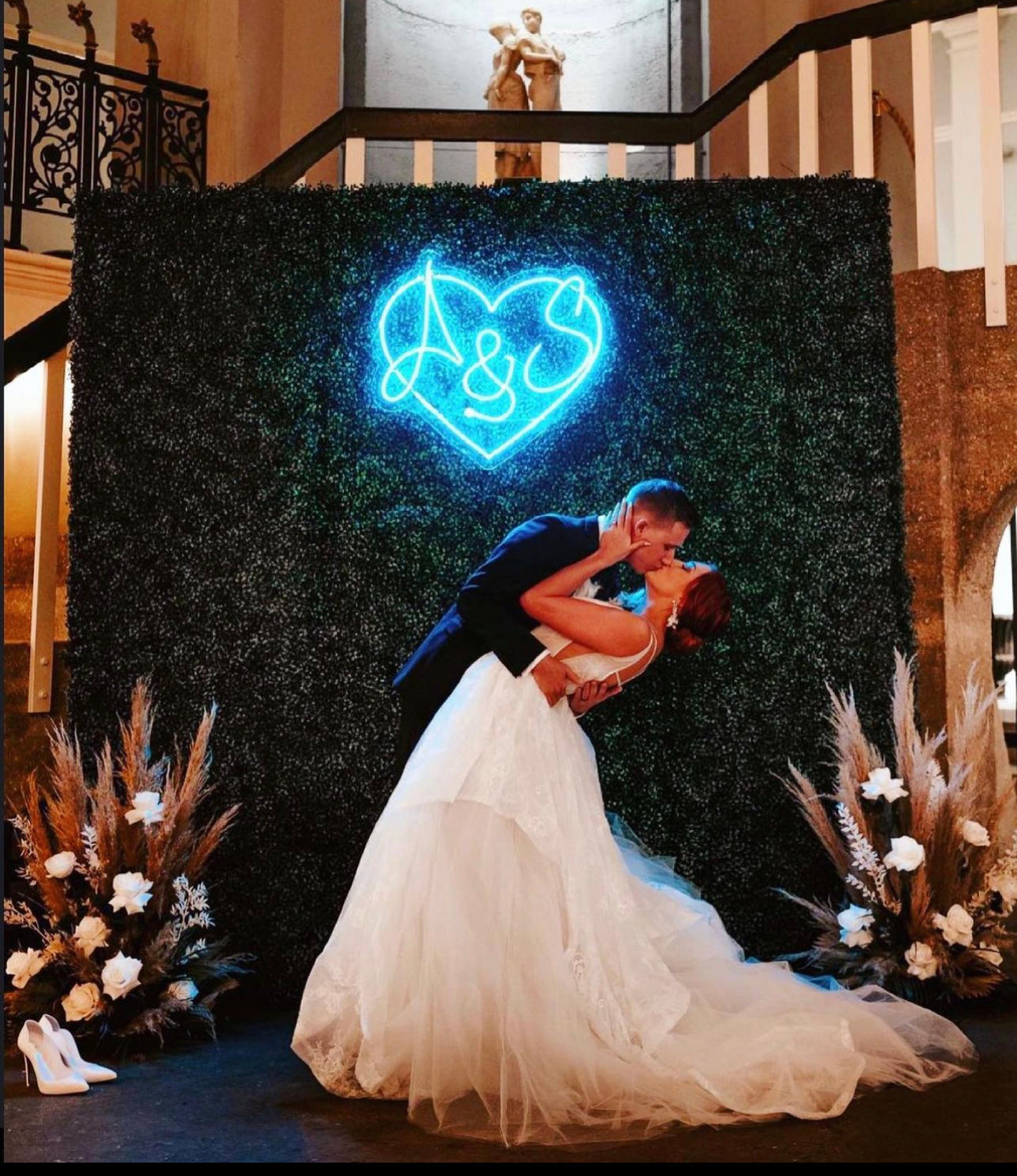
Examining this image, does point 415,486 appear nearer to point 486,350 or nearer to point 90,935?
point 486,350

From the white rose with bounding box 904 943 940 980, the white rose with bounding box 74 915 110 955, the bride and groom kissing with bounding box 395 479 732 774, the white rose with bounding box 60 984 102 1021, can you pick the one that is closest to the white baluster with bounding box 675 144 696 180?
the bride and groom kissing with bounding box 395 479 732 774

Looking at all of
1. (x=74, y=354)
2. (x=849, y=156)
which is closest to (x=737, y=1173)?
(x=74, y=354)

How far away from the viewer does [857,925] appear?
12.0ft

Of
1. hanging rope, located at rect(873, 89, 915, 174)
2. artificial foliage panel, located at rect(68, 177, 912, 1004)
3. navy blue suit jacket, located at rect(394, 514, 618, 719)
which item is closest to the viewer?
navy blue suit jacket, located at rect(394, 514, 618, 719)

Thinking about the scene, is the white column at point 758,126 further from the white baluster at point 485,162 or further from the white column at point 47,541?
the white column at point 47,541

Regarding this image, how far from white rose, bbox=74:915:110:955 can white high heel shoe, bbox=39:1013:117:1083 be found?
0.26 meters

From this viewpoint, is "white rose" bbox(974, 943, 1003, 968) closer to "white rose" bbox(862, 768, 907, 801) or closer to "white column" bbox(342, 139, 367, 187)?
"white rose" bbox(862, 768, 907, 801)

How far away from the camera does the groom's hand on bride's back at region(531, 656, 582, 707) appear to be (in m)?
3.22

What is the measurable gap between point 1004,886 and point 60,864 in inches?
112

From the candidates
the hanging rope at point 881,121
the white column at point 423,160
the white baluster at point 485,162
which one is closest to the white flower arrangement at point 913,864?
the white baluster at point 485,162

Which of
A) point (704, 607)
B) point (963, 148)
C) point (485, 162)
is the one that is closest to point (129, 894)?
point (704, 607)

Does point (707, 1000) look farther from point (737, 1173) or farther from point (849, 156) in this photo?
point (849, 156)

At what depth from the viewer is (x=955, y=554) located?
4.36m

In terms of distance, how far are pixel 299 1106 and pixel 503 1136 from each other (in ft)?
1.95
